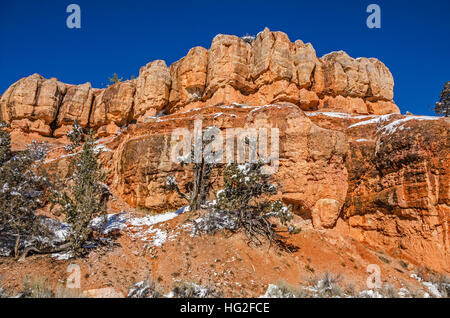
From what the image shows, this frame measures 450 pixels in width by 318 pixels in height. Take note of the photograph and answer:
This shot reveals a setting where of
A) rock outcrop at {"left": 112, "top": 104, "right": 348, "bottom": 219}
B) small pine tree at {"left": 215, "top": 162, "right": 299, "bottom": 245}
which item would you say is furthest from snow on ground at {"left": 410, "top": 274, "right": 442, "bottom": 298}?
small pine tree at {"left": 215, "top": 162, "right": 299, "bottom": 245}

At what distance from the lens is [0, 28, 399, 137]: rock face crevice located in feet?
108

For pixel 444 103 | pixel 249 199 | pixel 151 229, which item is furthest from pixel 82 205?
pixel 444 103

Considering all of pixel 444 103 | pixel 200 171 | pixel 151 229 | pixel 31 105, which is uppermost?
pixel 31 105

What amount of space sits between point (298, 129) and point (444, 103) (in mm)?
28776

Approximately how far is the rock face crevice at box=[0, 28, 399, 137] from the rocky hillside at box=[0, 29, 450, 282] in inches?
5.4

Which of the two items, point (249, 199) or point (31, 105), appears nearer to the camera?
point (249, 199)

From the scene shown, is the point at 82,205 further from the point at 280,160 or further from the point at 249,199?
the point at 280,160

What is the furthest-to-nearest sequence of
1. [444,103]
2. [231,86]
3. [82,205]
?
[444,103] < [231,86] < [82,205]

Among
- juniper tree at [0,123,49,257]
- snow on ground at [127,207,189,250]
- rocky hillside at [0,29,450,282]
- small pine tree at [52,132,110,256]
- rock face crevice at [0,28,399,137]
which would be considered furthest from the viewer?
rock face crevice at [0,28,399,137]

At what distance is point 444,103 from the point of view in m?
35.8

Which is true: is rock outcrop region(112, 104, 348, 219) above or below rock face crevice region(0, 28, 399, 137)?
below

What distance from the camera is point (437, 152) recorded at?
15.9 m

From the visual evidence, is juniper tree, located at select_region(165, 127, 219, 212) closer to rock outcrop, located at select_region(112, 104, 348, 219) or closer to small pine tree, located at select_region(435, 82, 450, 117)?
rock outcrop, located at select_region(112, 104, 348, 219)
